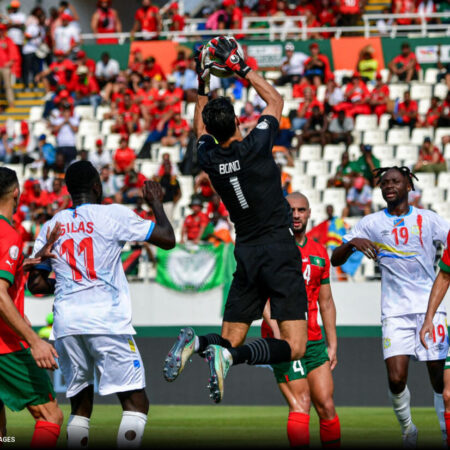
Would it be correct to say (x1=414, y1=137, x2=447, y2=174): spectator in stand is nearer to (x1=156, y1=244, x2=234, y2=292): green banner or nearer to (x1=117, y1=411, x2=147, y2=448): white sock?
(x1=156, y1=244, x2=234, y2=292): green banner

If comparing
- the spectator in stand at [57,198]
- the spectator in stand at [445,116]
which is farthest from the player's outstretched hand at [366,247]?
the spectator in stand at [445,116]

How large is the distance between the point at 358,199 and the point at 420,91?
4693 mm

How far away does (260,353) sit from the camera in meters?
7.92

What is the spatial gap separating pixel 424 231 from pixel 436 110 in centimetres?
1231

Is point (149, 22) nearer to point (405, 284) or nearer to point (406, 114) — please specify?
point (406, 114)

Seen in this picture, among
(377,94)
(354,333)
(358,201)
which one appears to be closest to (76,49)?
(377,94)

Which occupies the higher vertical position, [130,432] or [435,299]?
[435,299]

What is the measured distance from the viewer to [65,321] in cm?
795

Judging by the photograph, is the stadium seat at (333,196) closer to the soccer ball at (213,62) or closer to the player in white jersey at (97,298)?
the soccer ball at (213,62)

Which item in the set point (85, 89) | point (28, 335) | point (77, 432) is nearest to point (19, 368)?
point (28, 335)

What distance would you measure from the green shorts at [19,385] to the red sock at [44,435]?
18 cm

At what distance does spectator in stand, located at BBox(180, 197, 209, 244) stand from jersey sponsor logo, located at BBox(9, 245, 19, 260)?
1097 cm

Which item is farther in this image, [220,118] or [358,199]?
[358,199]

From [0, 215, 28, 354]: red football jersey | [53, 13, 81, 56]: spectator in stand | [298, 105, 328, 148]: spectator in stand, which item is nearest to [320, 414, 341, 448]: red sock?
[0, 215, 28, 354]: red football jersey
